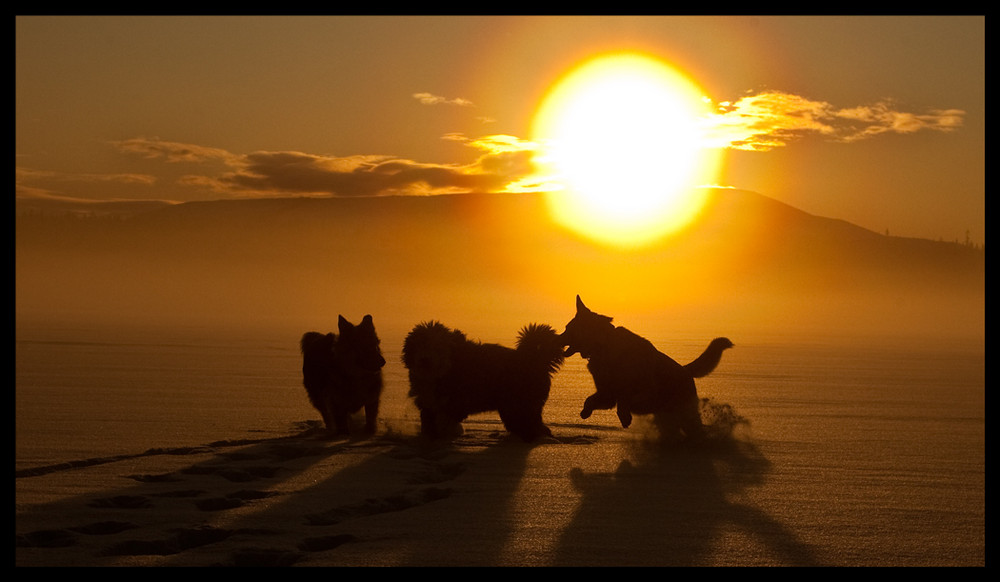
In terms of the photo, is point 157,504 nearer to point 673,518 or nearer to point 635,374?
point 673,518

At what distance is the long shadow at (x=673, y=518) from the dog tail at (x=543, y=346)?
1.45 metres

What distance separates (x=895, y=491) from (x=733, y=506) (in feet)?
5.07

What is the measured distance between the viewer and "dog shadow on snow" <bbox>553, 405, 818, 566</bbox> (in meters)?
6.04

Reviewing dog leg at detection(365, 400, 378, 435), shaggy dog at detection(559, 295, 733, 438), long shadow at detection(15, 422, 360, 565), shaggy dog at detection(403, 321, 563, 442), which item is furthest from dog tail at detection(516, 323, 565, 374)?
long shadow at detection(15, 422, 360, 565)

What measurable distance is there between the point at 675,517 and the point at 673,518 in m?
0.04

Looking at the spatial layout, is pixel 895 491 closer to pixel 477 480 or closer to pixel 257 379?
pixel 477 480

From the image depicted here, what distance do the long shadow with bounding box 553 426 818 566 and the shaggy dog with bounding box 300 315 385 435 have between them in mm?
2922

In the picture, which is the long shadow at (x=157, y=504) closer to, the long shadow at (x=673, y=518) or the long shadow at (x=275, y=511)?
the long shadow at (x=275, y=511)

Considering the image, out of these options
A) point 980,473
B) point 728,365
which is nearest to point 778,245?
point 728,365

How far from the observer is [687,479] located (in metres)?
8.38

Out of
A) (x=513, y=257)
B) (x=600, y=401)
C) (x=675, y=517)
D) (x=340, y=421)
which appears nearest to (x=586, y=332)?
(x=600, y=401)

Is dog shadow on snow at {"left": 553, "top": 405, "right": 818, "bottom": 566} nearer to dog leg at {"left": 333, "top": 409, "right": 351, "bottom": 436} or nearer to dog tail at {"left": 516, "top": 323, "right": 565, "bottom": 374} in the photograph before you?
dog tail at {"left": 516, "top": 323, "right": 565, "bottom": 374}
